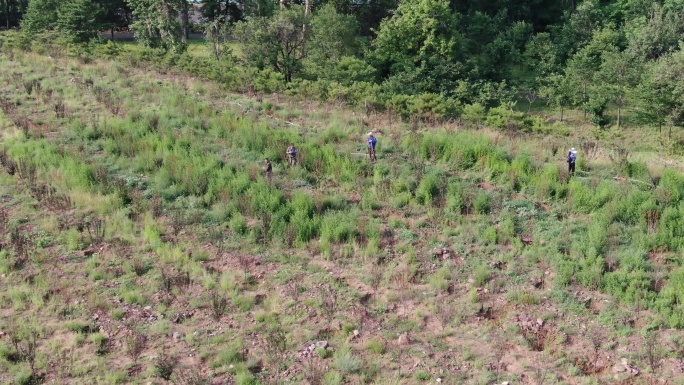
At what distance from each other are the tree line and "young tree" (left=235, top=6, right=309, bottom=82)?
44 millimetres

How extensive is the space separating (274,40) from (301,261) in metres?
14.7

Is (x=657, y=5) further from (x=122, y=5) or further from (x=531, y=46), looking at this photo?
(x=122, y=5)

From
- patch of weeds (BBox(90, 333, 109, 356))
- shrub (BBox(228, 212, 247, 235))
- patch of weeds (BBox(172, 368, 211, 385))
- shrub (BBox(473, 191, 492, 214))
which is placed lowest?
patch of weeds (BBox(172, 368, 211, 385))

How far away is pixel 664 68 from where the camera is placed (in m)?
21.5

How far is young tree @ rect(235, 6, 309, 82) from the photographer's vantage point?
22.8 meters

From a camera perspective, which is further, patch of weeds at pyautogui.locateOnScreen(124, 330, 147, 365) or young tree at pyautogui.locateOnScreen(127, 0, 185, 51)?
young tree at pyautogui.locateOnScreen(127, 0, 185, 51)

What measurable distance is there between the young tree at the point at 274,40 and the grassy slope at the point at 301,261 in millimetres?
7977

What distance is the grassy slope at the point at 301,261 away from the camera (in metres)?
8.01

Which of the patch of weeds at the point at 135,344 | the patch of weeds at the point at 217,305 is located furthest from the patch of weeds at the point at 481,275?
the patch of weeds at the point at 135,344

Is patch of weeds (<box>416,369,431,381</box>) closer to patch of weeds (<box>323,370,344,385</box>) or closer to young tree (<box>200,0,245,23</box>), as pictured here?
patch of weeds (<box>323,370,344,385</box>)

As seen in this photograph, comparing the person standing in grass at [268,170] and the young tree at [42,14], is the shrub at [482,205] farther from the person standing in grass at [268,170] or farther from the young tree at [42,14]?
the young tree at [42,14]

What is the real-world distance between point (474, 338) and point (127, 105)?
A: 1252cm

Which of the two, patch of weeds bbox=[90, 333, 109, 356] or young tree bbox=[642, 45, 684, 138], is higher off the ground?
young tree bbox=[642, 45, 684, 138]

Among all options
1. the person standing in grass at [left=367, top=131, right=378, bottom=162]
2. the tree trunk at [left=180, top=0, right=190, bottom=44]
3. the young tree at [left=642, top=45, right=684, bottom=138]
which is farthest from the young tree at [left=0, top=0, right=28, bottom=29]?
the young tree at [left=642, top=45, right=684, bottom=138]
